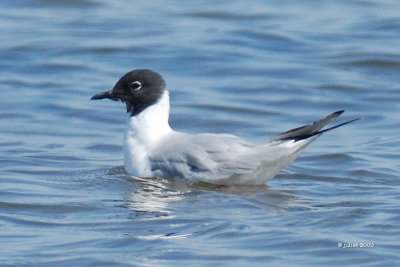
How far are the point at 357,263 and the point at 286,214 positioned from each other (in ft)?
4.84

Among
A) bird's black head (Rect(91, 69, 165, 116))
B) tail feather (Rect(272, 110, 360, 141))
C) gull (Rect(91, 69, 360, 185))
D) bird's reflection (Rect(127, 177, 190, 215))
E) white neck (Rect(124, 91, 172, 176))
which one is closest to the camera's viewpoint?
bird's reflection (Rect(127, 177, 190, 215))

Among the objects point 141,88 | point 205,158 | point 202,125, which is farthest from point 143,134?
point 202,125

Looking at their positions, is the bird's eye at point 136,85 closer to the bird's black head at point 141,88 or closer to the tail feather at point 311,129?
the bird's black head at point 141,88

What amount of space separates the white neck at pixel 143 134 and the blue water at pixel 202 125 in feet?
0.53

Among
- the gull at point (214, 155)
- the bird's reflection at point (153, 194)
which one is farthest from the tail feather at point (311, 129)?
the bird's reflection at point (153, 194)

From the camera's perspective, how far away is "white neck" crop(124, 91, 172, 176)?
10914 mm

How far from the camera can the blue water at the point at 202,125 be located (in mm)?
8586

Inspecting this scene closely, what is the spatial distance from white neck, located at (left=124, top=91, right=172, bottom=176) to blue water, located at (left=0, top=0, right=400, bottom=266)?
16 cm

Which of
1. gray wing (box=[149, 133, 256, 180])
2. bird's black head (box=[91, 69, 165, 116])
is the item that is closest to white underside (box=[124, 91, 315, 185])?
gray wing (box=[149, 133, 256, 180])

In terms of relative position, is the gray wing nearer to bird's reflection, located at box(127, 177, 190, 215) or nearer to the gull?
the gull

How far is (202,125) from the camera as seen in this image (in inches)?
538

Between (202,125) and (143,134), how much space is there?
8.56ft

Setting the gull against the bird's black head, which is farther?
the bird's black head

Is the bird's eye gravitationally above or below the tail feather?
above
